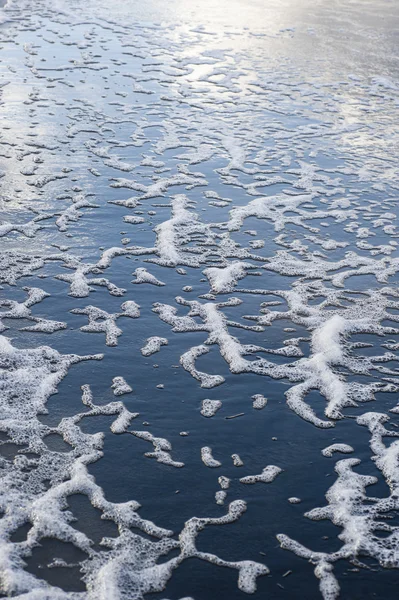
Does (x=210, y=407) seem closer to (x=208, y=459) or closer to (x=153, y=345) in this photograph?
(x=208, y=459)

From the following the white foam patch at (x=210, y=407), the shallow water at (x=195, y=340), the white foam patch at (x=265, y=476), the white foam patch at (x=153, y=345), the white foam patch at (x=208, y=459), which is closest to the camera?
the shallow water at (x=195, y=340)


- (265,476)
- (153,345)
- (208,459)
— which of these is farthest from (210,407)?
(153,345)

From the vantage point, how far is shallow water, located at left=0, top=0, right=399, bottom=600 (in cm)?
392

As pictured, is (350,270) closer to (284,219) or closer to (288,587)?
(284,219)

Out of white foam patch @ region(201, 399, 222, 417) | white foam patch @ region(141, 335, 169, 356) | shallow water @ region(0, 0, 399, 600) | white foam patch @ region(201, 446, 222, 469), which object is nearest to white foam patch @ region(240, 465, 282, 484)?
shallow water @ region(0, 0, 399, 600)

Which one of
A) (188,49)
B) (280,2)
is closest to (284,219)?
(188,49)

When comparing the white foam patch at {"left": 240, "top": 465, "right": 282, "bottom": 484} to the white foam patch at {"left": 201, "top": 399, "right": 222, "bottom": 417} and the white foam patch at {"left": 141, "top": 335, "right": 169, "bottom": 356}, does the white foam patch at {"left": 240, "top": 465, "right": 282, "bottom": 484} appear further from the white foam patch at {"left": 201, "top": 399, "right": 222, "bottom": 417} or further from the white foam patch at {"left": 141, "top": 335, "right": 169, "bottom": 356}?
the white foam patch at {"left": 141, "top": 335, "right": 169, "bottom": 356}

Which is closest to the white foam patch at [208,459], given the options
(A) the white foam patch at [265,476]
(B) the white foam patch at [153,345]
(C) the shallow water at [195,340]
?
(C) the shallow water at [195,340]

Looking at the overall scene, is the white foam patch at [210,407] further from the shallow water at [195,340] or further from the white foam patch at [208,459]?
the white foam patch at [208,459]

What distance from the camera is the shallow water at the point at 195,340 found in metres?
3.92

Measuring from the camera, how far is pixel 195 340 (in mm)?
5887

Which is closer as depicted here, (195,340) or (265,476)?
(265,476)

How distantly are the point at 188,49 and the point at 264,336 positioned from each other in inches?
428

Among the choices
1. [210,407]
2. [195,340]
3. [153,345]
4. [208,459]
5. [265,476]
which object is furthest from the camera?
[195,340]
